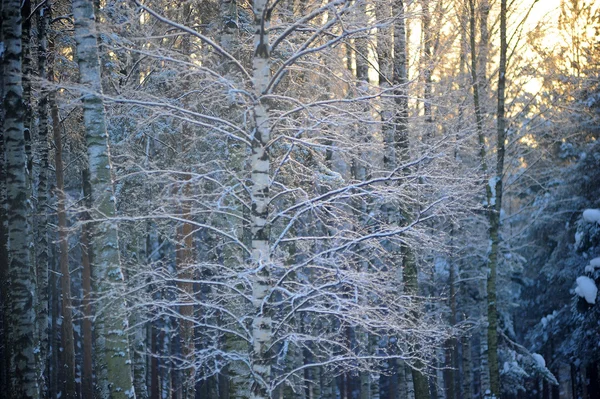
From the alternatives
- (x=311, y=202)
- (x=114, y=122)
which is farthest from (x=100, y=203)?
(x=114, y=122)

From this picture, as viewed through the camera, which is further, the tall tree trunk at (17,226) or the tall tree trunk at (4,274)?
the tall tree trunk at (4,274)

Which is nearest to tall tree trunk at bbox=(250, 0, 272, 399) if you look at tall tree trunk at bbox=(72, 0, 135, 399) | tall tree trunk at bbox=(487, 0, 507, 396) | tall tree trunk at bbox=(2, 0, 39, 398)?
tall tree trunk at bbox=(72, 0, 135, 399)

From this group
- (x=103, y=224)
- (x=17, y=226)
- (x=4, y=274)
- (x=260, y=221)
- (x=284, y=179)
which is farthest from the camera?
(x=4, y=274)

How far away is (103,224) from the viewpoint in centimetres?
884

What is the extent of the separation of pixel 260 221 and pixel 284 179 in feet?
12.2

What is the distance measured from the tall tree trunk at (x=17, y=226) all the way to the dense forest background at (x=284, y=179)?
0.13ft

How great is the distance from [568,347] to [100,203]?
20995 millimetres

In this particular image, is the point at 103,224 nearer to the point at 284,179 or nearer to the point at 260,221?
the point at 260,221

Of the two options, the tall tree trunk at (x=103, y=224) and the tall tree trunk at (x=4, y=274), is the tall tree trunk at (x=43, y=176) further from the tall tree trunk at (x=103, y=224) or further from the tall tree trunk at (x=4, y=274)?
the tall tree trunk at (x=103, y=224)

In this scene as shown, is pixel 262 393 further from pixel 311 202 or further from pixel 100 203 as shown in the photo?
pixel 100 203

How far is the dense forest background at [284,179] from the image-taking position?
7836mm

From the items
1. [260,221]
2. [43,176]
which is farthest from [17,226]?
[260,221]

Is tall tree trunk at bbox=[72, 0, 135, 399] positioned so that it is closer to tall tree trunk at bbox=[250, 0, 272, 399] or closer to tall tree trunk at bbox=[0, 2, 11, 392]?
tall tree trunk at bbox=[250, 0, 272, 399]

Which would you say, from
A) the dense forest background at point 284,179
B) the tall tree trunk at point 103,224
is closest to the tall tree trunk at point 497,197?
the dense forest background at point 284,179
